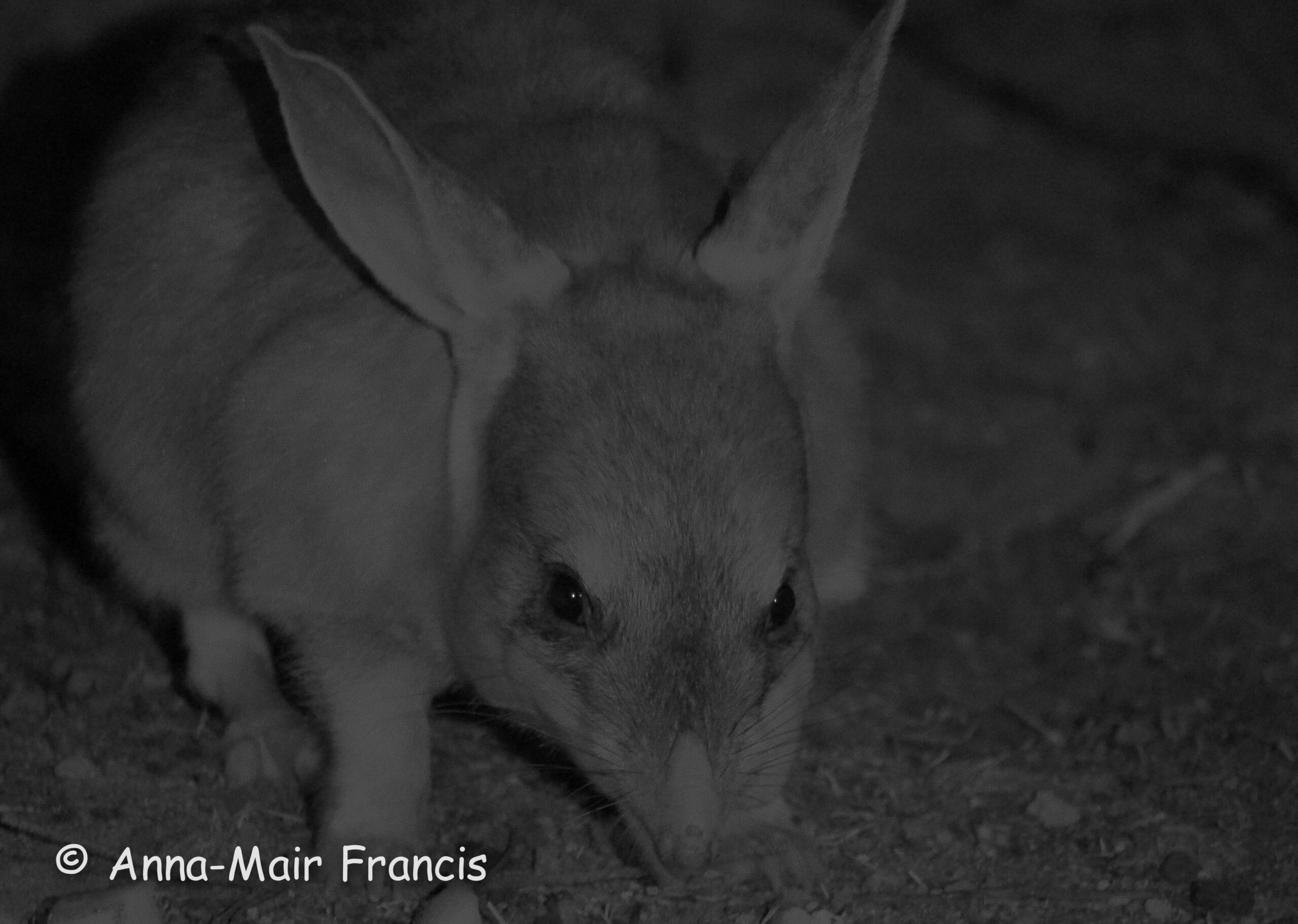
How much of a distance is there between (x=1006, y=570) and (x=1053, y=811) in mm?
1401

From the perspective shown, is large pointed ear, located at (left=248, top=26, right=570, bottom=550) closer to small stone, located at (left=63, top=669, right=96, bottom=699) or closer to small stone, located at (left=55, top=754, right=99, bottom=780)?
small stone, located at (left=55, top=754, right=99, bottom=780)

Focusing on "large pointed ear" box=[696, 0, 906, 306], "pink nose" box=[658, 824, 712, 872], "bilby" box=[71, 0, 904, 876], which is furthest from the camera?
"large pointed ear" box=[696, 0, 906, 306]

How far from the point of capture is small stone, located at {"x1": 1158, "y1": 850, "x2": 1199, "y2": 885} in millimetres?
3994

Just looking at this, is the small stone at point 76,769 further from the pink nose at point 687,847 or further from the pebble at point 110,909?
the pink nose at point 687,847

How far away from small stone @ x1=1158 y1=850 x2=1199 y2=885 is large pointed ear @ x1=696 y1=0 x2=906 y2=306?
1592 mm

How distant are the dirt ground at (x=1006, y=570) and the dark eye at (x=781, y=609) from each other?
697mm

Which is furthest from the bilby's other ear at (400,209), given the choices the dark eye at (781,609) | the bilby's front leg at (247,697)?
the bilby's front leg at (247,697)

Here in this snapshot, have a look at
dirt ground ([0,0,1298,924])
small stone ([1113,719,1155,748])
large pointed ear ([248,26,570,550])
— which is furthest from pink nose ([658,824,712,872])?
small stone ([1113,719,1155,748])

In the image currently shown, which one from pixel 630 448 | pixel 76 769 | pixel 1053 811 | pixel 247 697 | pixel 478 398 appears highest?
pixel 630 448

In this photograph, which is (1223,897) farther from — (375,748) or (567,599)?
(375,748)

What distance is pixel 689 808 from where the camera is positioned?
10.7ft

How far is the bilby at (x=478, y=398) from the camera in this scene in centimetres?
335

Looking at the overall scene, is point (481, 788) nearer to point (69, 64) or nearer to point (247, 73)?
point (247, 73)

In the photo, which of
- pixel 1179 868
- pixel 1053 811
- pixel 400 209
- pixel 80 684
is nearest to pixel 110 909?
pixel 80 684
